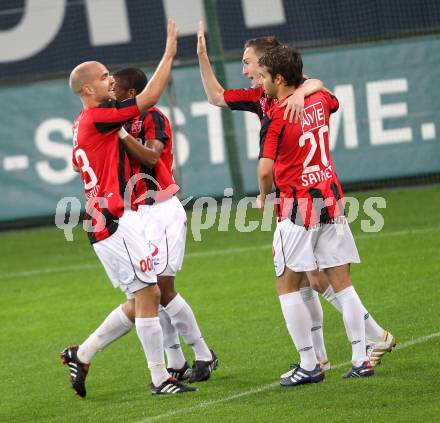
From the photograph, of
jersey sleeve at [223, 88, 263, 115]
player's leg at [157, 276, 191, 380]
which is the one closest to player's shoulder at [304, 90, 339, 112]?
jersey sleeve at [223, 88, 263, 115]

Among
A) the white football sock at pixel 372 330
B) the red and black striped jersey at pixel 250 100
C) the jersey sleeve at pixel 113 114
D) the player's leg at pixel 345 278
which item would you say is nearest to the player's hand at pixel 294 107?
the red and black striped jersey at pixel 250 100

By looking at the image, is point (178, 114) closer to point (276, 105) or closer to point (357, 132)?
point (357, 132)

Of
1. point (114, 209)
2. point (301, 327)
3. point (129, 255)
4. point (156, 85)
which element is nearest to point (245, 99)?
point (156, 85)

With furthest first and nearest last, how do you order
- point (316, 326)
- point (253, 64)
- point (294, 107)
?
point (253, 64)
point (316, 326)
point (294, 107)

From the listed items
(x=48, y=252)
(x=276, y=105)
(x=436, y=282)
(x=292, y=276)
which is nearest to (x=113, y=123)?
(x=276, y=105)

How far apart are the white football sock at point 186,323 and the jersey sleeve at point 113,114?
1277mm

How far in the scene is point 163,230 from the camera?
7.21 meters

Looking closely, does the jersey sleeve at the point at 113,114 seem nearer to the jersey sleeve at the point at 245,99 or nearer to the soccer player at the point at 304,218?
the soccer player at the point at 304,218

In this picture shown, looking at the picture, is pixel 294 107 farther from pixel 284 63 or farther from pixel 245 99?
pixel 245 99

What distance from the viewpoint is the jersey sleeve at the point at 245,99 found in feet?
24.0

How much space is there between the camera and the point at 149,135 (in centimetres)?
708

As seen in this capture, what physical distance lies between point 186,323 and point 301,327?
88 cm

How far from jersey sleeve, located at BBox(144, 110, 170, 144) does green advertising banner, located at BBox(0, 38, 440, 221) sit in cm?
841

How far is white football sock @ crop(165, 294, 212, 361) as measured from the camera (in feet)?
23.5
